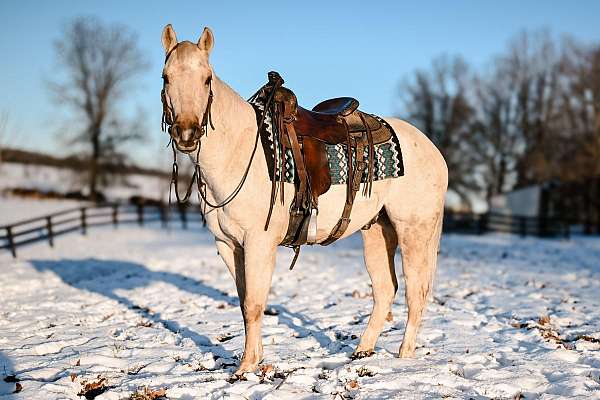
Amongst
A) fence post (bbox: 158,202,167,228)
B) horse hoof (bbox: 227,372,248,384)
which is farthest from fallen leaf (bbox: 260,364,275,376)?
fence post (bbox: 158,202,167,228)

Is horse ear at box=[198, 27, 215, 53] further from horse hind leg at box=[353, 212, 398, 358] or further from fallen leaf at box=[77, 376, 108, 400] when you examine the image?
fallen leaf at box=[77, 376, 108, 400]

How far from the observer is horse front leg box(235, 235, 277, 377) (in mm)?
3580

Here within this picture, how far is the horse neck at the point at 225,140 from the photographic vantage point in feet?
11.5

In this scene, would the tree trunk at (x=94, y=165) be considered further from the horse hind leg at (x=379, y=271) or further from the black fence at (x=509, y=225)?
the horse hind leg at (x=379, y=271)

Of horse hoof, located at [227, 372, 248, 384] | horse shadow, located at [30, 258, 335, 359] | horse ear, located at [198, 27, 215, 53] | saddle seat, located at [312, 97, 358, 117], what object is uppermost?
horse ear, located at [198, 27, 215, 53]

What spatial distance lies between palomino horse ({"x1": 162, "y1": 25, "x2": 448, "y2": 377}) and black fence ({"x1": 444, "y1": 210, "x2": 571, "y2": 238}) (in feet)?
56.9

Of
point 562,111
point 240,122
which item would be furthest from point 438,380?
point 562,111

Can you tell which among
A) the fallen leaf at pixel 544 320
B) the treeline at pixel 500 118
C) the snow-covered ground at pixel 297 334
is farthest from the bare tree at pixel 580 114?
the fallen leaf at pixel 544 320

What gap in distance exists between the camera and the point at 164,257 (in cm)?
1186

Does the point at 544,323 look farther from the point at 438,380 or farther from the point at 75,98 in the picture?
the point at 75,98

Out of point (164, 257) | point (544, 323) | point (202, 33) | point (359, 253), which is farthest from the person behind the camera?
point (359, 253)

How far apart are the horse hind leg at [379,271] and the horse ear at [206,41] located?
2.12 m

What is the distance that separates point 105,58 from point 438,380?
109 ft

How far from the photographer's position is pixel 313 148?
3.90 m
